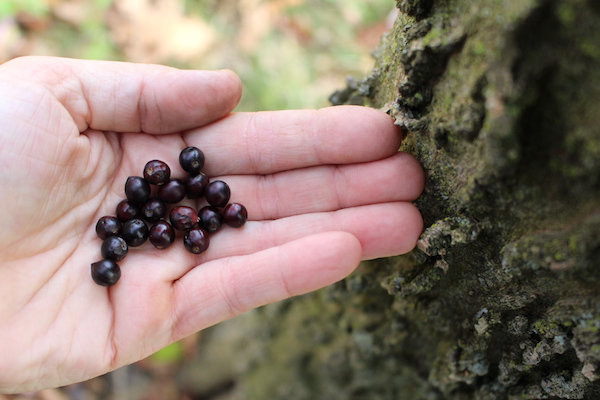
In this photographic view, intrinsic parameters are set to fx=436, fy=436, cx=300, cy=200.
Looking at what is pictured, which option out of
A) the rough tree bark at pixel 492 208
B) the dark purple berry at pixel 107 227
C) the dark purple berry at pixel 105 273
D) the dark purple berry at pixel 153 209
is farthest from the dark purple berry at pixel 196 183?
the rough tree bark at pixel 492 208

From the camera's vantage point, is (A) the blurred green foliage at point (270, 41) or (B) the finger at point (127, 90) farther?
(A) the blurred green foliage at point (270, 41)

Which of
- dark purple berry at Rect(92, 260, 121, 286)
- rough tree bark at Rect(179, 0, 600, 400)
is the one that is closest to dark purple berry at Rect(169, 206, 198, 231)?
dark purple berry at Rect(92, 260, 121, 286)

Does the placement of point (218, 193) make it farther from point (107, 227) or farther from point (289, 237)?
point (107, 227)

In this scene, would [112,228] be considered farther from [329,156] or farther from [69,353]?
[329,156]

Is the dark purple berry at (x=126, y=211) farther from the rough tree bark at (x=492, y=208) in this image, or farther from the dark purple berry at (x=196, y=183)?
the rough tree bark at (x=492, y=208)

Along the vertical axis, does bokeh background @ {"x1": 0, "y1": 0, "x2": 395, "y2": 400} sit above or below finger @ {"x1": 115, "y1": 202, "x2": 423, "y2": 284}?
above

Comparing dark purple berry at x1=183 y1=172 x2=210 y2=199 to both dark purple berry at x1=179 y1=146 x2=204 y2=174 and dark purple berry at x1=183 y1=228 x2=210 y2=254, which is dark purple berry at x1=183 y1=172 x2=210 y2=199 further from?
dark purple berry at x1=183 y1=228 x2=210 y2=254
